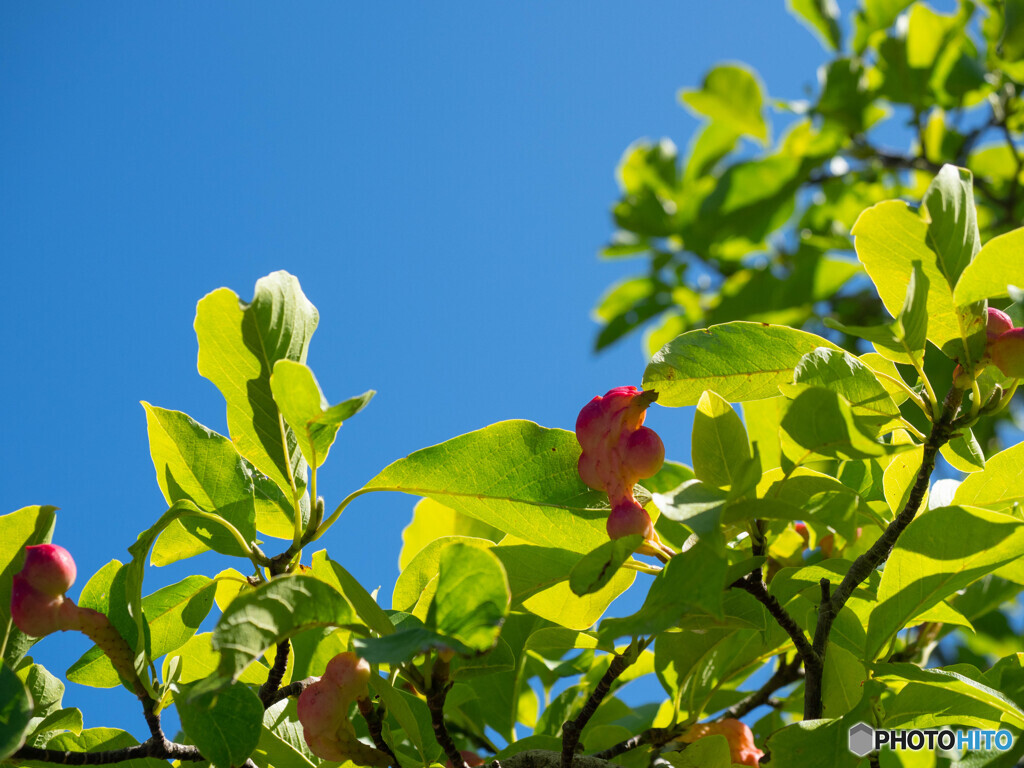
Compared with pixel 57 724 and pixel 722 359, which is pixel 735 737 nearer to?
pixel 722 359

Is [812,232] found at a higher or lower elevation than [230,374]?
higher

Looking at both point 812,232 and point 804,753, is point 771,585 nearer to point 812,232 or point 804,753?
point 804,753

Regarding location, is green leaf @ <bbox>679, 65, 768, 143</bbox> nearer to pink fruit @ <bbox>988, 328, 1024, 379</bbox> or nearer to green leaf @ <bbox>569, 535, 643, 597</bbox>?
pink fruit @ <bbox>988, 328, 1024, 379</bbox>

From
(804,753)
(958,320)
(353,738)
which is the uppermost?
(958,320)

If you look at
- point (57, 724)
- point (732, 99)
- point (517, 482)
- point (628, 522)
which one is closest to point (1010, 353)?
point (628, 522)

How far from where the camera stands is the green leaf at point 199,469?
41.1 inches

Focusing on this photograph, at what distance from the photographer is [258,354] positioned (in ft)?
3.26

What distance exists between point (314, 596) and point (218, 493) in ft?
1.07

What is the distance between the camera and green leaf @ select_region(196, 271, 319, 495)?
3.24 ft

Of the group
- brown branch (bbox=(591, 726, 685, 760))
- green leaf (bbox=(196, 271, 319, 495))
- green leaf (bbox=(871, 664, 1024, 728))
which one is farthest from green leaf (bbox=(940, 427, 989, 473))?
green leaf (bbox=(196, 271, 319, 495))

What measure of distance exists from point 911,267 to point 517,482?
1.51ft

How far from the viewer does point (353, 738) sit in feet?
2.95

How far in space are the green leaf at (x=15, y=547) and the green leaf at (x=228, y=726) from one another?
0.25m

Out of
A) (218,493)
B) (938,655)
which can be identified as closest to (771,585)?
(218,493)
